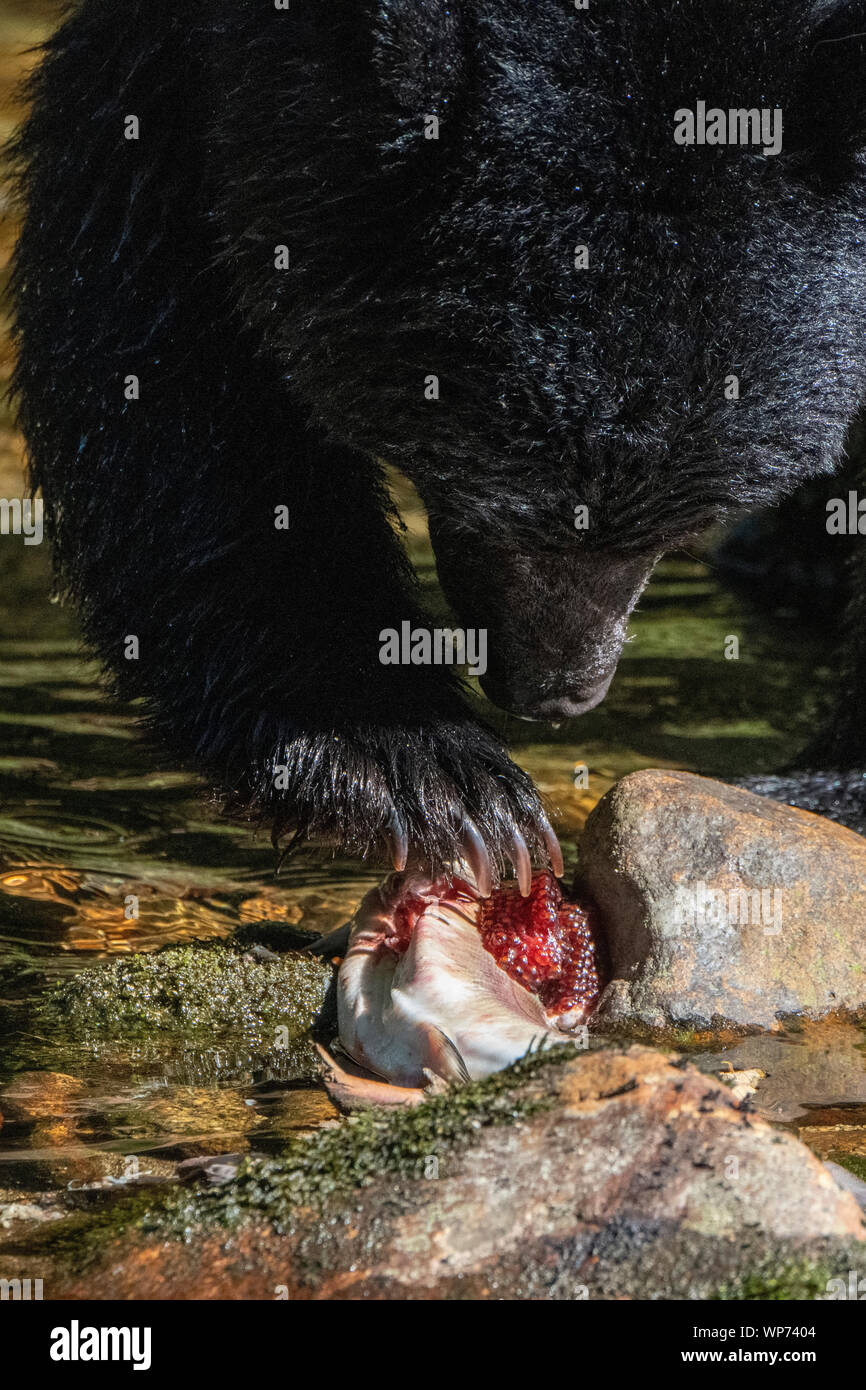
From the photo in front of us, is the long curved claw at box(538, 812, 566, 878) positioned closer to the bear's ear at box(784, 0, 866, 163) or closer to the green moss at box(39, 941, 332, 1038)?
the green moss at box(39, 941, 332, 1038)

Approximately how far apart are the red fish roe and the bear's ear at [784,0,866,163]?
5.97 feet

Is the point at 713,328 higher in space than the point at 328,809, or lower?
higher

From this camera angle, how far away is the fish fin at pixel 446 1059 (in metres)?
2.91

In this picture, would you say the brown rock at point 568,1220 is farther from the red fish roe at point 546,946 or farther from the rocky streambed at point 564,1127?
the red fish roe at point 546,946

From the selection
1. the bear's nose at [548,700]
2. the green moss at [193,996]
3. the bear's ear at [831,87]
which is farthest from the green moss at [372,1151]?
the bear's ear at [831,87]

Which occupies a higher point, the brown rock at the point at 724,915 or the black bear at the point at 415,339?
the black bear at the point at 415,339

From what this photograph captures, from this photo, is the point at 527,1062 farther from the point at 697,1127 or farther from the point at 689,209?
the point at 689,209

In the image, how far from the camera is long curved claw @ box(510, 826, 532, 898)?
12.9 feet

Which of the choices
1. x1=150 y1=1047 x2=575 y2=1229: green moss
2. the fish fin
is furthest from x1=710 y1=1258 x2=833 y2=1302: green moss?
the fish fin

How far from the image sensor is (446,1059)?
2.98 metres

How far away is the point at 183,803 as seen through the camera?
18.0 ft
